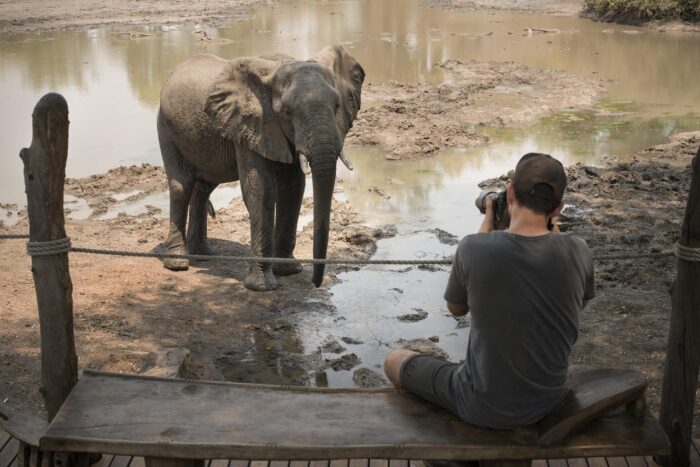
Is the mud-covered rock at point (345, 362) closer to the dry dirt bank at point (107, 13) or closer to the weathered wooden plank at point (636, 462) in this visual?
the weathered wooden plank at point (636, 462)

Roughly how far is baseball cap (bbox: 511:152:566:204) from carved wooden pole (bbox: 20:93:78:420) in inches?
87.6

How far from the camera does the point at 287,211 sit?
28.8 feet

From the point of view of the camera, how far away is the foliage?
25.9m

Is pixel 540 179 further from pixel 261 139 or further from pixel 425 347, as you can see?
pixel 261 139

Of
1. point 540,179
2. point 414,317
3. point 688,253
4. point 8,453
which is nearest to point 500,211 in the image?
point 540,179

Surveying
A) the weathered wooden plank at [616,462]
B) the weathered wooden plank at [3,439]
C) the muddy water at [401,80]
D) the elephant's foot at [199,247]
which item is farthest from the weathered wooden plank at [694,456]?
the elephant's foot at [199,247]

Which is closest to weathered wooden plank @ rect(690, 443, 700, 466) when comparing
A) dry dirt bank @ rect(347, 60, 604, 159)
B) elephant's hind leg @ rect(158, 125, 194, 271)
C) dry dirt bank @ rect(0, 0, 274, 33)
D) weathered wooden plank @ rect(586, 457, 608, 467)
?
weathered wooden plank @ rect(586, 457, 608, 467)

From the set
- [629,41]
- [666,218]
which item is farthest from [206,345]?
[629,41]

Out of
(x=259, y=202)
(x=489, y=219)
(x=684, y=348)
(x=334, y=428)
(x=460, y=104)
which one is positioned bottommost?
(x=460, y=104)

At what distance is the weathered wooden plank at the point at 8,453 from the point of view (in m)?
4.73

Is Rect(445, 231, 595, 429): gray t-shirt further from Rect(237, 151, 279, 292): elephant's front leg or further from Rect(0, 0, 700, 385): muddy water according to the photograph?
Rect(237, 151, 279, 292): elephant's front leg

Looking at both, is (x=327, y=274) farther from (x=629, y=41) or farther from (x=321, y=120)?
(x=629, y=41)

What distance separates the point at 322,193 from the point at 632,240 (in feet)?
12.6

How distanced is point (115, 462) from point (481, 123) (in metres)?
11.5
